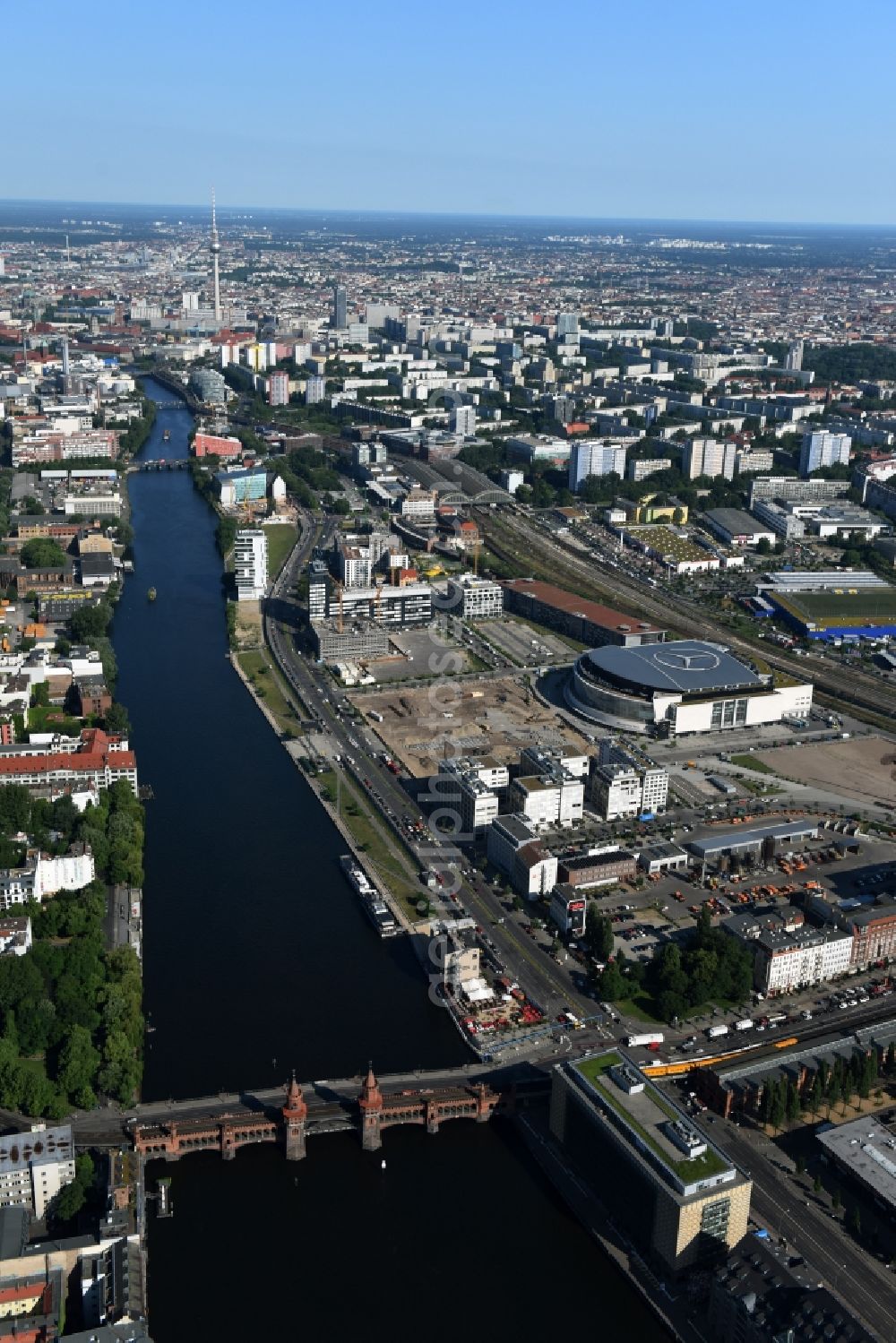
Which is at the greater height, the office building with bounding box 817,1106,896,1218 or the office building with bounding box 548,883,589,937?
the office building with bounding box 548,883,589,937

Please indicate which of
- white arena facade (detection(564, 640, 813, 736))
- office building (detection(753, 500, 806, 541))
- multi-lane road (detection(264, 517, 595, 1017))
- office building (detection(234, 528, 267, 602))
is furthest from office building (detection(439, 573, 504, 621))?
office building (detection(753, 500, 806, 541))

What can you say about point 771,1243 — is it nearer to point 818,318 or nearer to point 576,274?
point 818,318

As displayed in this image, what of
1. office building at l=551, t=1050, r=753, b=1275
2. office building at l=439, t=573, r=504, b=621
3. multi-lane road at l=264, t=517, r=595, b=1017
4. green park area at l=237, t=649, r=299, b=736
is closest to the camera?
office building at l=551, t=1050, r=753, b=1275

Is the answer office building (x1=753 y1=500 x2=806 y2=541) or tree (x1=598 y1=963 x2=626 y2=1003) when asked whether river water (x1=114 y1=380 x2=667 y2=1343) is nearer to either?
tree (x1=598 y1=963 x2=626 y2=1003)

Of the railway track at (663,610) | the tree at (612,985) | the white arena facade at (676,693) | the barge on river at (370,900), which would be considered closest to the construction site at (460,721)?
the white arena facade at (676,693)

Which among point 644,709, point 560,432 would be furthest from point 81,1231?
point 560,432
